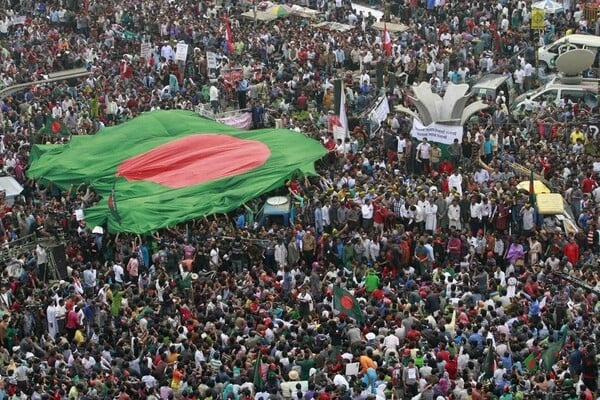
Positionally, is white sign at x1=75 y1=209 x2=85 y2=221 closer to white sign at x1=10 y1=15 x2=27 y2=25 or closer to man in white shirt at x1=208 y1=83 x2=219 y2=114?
man in white shirt at x1=208 y1=83 x2=219 y2=114

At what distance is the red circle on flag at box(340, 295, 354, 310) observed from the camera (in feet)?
90.8

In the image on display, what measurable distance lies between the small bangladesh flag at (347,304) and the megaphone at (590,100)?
40.7ft

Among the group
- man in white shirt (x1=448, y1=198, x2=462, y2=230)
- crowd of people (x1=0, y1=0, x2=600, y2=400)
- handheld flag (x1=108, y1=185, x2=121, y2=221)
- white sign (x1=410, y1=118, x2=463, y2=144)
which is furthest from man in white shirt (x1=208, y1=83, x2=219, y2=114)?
man in white shirt (x1=448, y1=198, x2=462, y2=230)

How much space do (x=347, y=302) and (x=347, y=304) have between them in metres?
0.04

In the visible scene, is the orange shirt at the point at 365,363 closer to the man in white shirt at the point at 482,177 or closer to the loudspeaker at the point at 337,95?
the man in white shirt at the point at 482,177

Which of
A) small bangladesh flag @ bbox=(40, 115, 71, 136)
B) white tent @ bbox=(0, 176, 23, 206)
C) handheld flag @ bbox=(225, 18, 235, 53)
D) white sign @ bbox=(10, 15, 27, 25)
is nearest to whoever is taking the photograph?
white tent @ bbox=(0, 176, 23, 206)

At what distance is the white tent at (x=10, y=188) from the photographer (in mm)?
35719

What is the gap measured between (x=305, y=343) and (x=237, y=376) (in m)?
1.70

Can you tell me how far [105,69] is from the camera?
148 ft

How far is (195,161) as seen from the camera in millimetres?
36594

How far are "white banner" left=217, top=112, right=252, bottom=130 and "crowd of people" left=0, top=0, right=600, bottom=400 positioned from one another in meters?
0.19

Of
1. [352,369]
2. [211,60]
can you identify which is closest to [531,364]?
[352,369]

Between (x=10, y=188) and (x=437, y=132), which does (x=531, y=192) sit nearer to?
(x=437, y=132)

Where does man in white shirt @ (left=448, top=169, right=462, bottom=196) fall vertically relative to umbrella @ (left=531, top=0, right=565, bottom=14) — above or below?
below
